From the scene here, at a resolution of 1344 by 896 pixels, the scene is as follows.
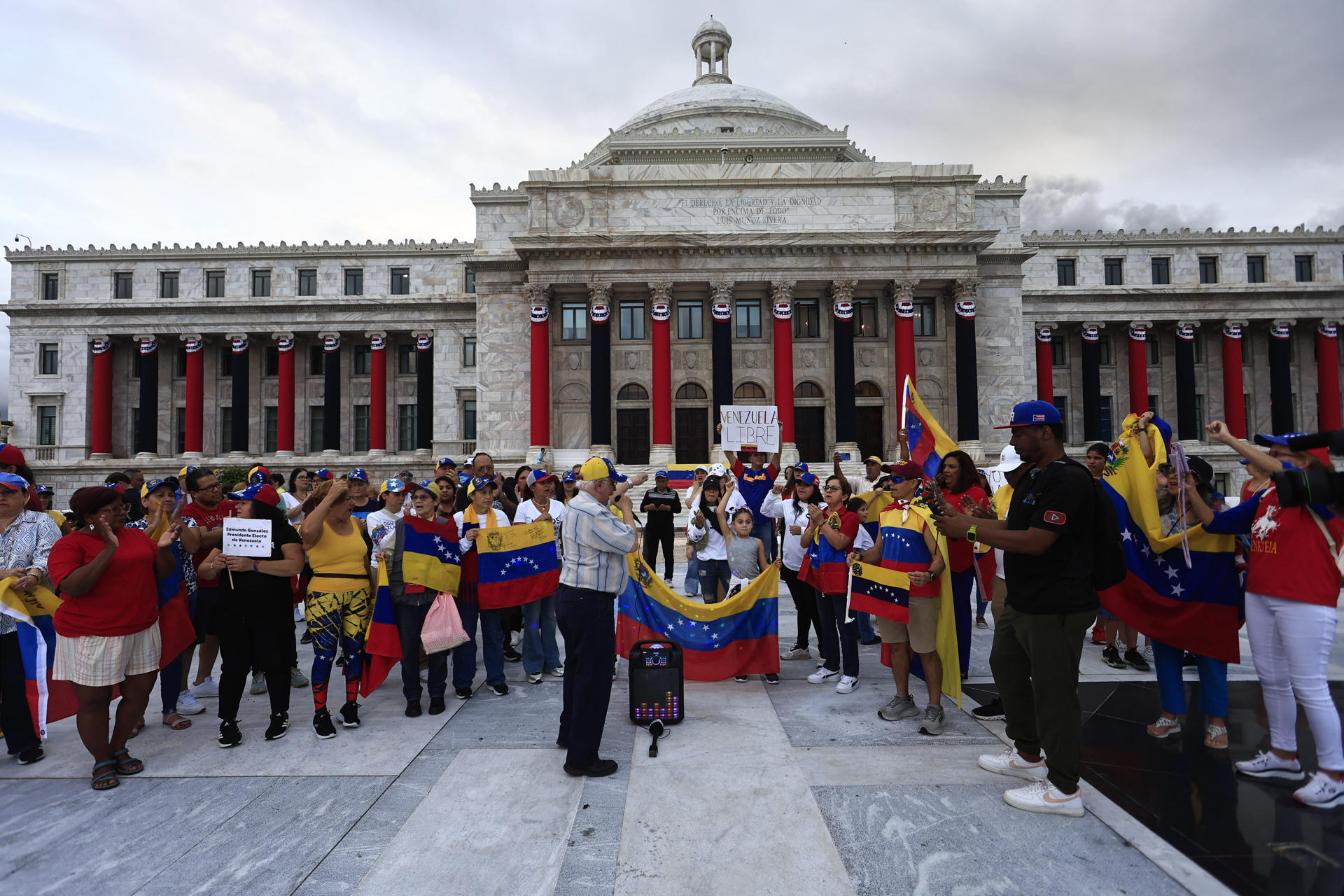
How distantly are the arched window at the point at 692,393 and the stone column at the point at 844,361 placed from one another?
656cm

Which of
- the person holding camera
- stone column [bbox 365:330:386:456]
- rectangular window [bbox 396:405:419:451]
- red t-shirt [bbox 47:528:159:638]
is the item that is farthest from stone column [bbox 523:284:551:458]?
the person holding camera

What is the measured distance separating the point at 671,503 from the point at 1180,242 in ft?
141

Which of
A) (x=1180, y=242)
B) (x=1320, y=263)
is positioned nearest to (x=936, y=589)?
(x=1180, y=242)

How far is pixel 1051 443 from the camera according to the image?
468 cm

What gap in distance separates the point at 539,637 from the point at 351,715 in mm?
2231

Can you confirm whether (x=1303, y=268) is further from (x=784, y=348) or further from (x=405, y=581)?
(x=405, y=581)

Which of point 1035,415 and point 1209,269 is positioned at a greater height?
point 1209,269

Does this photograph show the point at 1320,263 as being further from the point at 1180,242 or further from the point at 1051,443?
the point at 1051,443

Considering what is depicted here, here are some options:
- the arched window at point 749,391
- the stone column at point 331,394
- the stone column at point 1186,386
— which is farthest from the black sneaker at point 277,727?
the stone column at point 1186,386

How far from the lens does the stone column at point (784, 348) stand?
3142 centimetres

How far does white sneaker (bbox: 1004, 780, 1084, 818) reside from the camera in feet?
14.8

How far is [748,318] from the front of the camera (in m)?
33.8

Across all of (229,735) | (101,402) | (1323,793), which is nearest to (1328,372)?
(1323,793)

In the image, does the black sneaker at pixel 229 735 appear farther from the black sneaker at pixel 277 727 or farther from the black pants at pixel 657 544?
the black pants at pixel 657 544
